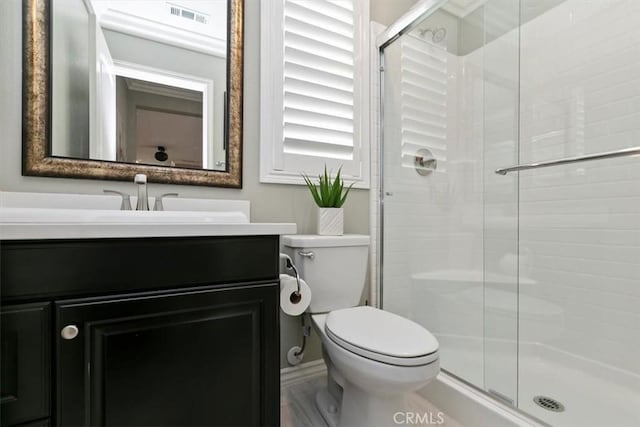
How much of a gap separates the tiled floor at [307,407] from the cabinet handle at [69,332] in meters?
0.88

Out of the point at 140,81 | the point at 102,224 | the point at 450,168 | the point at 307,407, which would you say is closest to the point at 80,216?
the point at 102,224

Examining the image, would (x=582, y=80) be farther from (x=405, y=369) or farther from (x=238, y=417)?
(x=238, y=417)

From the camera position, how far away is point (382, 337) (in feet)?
3.30

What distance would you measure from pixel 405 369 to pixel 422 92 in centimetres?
149

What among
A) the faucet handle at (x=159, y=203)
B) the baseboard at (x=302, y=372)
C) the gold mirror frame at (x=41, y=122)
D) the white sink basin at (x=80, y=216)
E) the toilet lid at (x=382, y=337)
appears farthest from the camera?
the baseboard at (x=302, y=372)

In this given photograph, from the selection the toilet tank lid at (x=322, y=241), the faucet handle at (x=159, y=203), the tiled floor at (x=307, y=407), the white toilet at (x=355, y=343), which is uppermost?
the faucet handle at (x=159, y=203)

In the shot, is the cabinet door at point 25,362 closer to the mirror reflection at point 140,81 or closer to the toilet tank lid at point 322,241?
the mirror reflection at point 140,81

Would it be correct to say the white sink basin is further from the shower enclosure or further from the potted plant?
the shower enclosure

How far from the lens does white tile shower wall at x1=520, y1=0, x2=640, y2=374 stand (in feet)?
4.44

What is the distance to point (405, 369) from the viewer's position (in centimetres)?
90

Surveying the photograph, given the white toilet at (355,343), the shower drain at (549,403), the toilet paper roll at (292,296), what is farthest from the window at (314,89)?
the shower drain at (549,403)

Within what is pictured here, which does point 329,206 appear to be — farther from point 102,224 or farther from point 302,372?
point 102,224

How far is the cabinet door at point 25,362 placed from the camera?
569mm

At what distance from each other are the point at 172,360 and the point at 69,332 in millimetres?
212
